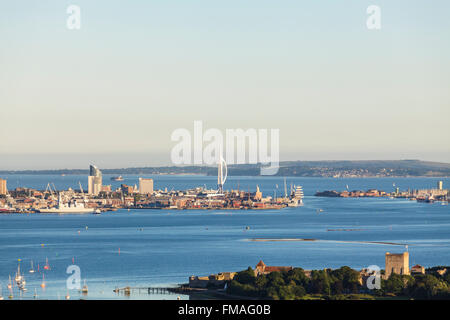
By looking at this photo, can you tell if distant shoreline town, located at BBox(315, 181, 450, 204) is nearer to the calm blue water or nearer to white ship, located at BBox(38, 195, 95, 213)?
the calm blue water

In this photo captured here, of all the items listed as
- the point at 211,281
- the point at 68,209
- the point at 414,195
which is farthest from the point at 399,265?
the point at 414,195

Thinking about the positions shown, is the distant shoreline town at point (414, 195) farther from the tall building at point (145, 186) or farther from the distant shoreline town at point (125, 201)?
the tall building at point (145, 186)

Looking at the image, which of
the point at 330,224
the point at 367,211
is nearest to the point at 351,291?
the point at 330,224

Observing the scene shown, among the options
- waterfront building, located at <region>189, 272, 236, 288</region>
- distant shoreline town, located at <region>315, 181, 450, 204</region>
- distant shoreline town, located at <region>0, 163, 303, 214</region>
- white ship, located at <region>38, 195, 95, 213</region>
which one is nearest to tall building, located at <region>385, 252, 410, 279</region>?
waterfront building, located at <region>189, 272, 236, 288</region>

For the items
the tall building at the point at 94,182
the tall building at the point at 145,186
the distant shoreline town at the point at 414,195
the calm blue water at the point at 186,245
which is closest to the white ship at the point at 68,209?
the calm blue water at the point at 186,245

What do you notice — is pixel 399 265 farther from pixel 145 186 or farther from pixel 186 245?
pixel 145 186
